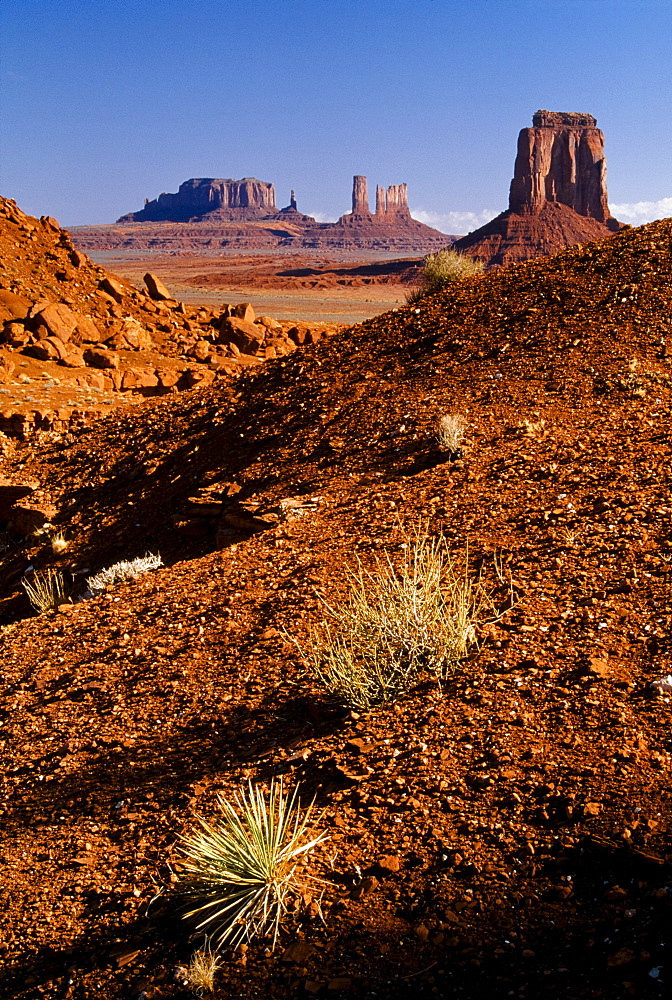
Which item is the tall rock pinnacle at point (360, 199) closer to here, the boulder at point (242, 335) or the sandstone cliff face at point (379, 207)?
the sandstone cliff face at point (379, 207)

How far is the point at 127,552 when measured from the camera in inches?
296

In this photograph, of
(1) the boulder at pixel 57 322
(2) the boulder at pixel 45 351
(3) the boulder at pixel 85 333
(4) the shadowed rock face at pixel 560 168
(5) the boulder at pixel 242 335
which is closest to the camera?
(2) the boulder at pixel 45 351

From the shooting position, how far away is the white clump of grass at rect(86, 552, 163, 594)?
641cm

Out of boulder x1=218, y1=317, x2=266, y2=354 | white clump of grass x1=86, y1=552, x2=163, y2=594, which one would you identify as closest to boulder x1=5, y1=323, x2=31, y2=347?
boulder x1=218, y1=317, x2=266, y2=354

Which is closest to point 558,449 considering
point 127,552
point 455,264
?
point 127,552

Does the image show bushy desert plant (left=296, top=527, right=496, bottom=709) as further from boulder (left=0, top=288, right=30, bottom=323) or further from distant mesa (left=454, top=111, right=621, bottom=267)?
distant mesa (left=454, top=111, right=621, bottom=267)

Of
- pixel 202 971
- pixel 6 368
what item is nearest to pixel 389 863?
pixel 202 971

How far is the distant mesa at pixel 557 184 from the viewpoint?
88000 millimetres

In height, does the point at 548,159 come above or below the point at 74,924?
above

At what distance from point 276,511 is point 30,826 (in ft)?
9.77

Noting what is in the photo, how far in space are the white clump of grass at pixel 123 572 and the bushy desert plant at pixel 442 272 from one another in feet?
16.2

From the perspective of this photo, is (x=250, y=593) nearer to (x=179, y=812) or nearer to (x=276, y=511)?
(x=276, y=511)

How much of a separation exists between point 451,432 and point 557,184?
95.7m

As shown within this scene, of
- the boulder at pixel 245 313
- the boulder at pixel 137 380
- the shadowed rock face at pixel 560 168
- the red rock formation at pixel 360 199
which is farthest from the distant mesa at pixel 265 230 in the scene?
the boulder at pixel 137 380
